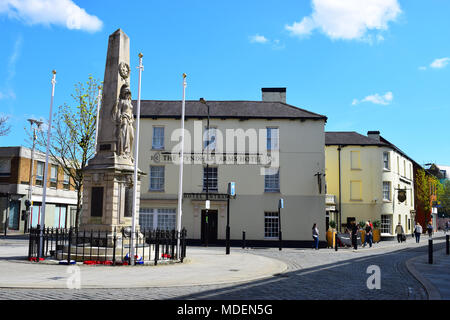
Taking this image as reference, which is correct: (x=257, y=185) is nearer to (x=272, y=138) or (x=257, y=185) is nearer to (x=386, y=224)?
(x=272, y=138)

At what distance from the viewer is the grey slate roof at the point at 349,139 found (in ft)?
137

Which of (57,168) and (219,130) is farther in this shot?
(57,168)

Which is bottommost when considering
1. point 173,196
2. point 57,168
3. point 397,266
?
point 397,266

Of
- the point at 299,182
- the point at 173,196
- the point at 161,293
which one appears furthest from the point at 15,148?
the point at 161,293

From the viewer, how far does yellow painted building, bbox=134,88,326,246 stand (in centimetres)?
3056

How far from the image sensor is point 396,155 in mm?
45281

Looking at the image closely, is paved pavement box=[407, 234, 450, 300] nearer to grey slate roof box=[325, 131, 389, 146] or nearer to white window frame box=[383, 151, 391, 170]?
grey slate roof box=[325, 131, 389, 146]

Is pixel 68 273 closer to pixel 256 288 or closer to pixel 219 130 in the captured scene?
pixel 256 288

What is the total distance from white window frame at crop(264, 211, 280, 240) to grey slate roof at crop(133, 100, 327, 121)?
7.63 metres

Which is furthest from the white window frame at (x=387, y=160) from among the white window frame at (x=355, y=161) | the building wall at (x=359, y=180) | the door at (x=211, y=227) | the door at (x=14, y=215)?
the door at (x=14, y=215)

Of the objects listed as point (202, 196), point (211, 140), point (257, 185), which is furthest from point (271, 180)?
point (211, 140)

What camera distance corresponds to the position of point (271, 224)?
3091 cm

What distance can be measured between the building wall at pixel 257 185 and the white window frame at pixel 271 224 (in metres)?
0.37
